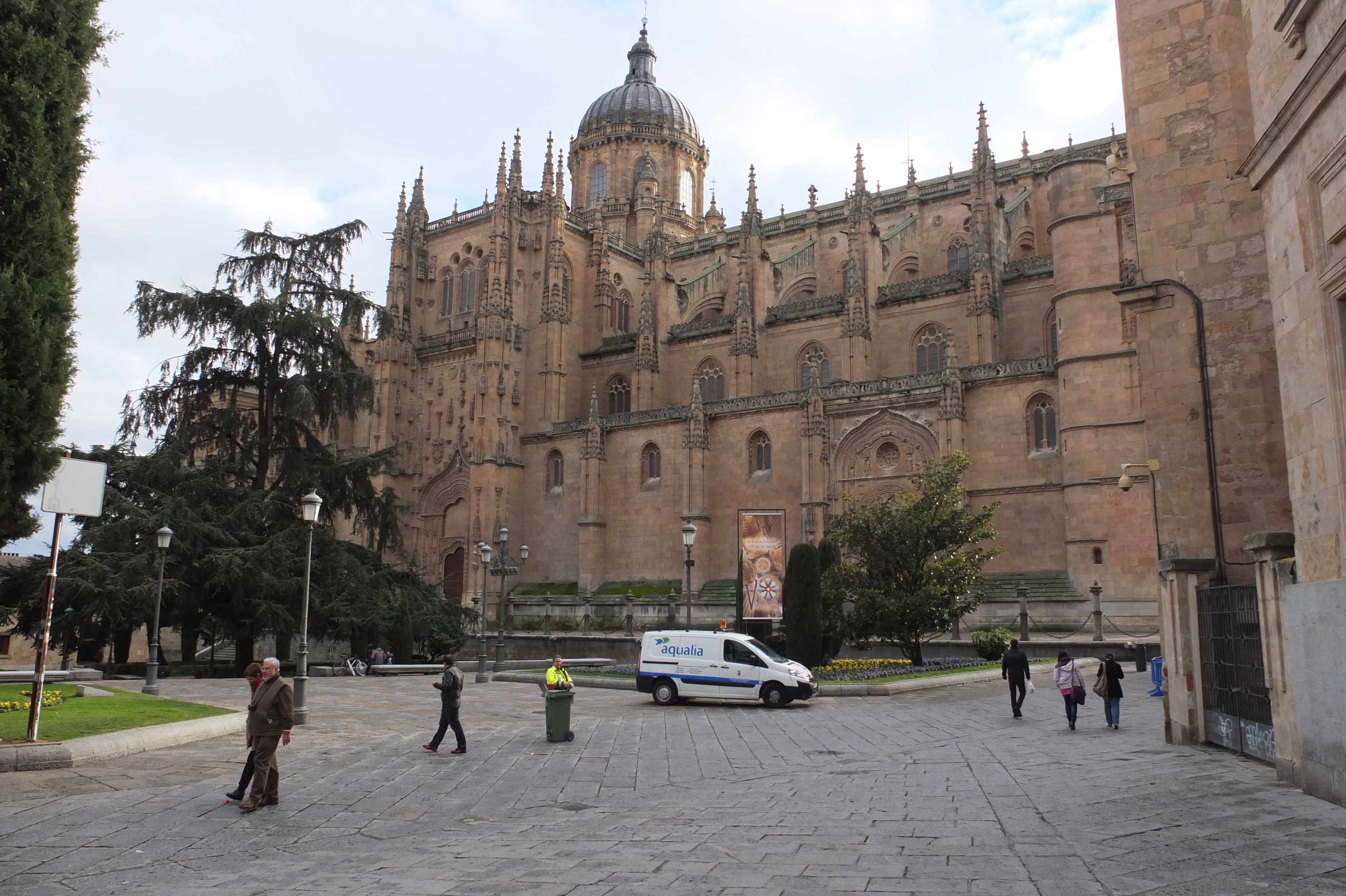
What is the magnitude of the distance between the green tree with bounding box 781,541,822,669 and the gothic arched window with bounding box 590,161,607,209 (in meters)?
42.2

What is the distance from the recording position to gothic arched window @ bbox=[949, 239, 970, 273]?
4347cm

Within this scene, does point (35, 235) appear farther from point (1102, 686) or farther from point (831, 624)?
point (831, 624)

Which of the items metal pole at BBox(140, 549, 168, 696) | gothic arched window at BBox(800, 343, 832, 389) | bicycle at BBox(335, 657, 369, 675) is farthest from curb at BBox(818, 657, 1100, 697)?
gothic arched window at BBox(800, 343, 832, 389)

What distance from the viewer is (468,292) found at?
51781 millimetres

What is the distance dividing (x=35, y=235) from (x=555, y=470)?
117ft

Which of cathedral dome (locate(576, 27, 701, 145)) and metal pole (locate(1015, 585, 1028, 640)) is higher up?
cathedral dome (locate(576, 27, 701, 145))

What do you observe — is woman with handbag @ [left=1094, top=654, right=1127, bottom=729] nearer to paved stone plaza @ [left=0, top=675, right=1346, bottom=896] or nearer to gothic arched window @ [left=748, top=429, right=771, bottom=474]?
paved stone plaza @ [left=0, top=675, right=1346, bottom=896]

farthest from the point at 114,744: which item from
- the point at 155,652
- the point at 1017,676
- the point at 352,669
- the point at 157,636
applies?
the point at 352,669

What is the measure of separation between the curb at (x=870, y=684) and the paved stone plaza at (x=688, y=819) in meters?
5.39

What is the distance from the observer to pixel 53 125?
1085cm

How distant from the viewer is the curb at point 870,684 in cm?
1947

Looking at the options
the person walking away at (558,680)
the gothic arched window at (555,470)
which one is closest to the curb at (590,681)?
the person walking away at (558,680)

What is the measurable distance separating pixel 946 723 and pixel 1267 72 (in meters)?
9.83

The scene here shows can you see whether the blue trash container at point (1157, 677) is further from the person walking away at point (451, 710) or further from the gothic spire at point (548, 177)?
the gothic spire at point (548, 177)
